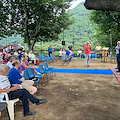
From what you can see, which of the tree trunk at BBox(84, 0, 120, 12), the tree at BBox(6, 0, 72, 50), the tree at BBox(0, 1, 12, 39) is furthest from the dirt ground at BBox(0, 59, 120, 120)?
the tree at BBox(0, 1, 12, 39)

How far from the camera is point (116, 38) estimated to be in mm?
23406

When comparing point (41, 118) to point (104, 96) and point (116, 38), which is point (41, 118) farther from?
point (116, 38)

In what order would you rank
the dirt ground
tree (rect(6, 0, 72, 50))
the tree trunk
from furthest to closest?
tree (rect(6, 0, 72, 50)), the dirt ground, the tree trunk

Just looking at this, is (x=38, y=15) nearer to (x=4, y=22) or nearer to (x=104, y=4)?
(x=4, y=22)

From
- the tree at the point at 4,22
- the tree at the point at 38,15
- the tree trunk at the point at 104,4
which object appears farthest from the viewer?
the tree at the point at 4,22

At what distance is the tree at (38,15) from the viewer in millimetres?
13609

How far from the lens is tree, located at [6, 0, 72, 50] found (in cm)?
1361

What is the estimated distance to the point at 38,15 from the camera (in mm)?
15016

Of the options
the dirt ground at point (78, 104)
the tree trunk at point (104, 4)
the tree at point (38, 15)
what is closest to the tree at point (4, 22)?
the tree at point (38, 15)

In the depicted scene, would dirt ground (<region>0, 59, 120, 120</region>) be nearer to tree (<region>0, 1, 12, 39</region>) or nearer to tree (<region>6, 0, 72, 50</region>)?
tree (<region>6, 0, 72, 50</region>)

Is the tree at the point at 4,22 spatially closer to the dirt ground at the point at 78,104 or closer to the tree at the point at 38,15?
the tree at the point at 38,15

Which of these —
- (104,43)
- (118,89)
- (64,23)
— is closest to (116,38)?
(104,43)

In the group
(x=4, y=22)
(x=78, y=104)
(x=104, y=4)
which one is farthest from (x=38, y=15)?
(x=104, y=4)

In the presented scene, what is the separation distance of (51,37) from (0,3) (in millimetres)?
6939
